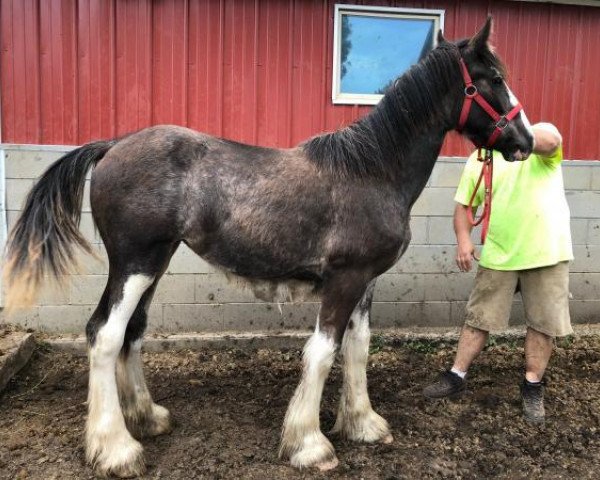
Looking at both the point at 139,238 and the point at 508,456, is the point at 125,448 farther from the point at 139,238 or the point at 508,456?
the point at 508,456

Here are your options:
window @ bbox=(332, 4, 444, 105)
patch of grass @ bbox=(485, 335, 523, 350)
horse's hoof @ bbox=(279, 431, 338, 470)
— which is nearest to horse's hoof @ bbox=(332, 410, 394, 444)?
horse's hoof @ bbox=(279, 431, 338, 470)

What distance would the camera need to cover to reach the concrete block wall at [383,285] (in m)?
4.14

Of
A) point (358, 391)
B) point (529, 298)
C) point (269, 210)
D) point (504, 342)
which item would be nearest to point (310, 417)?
point (358, 391)

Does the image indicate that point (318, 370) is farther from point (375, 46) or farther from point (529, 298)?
point (375, 46)

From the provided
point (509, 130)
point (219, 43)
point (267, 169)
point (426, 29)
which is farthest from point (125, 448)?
point (426, 29)

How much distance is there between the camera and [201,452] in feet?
8.66

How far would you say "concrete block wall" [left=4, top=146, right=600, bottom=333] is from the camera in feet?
13.6

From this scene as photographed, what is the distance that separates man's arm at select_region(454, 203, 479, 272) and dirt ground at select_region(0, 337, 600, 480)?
0.94m

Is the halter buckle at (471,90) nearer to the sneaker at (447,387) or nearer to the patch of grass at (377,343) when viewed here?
the sneaker at (447,387)

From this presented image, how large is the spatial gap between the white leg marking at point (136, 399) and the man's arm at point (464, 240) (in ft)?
6.49

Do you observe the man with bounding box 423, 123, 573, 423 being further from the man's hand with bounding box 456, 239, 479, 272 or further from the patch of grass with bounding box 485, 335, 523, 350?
the patch of grass with bounding box 485, 335, 523, 350

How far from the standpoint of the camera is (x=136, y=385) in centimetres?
281

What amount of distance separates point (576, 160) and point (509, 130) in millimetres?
2562

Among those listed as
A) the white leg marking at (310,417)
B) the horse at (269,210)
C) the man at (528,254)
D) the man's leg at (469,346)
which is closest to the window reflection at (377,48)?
the man at (528,254)
